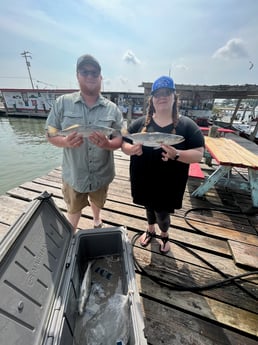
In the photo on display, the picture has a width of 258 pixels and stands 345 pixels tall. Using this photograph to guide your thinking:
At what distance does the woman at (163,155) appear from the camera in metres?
1.46

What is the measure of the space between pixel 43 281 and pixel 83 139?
1.22 m

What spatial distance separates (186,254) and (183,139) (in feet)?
4.70

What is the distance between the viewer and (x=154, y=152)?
1621 mm

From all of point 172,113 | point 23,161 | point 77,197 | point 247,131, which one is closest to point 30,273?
point 77,197

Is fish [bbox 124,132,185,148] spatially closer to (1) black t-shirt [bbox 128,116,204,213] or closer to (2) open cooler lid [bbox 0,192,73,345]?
(1) black t-shirt [bbox 128,116,204,213]

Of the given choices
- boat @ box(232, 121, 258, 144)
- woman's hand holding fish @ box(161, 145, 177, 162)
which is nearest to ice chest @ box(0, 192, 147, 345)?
woman's hand holding fish @ box(161, 145, 177, 162)

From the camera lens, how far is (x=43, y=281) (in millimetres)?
1075

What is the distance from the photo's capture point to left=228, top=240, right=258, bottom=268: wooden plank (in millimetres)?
1907

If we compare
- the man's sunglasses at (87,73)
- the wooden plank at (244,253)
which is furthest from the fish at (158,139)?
the wooden plank at (244,253)

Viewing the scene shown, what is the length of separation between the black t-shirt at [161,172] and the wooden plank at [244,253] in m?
1.06

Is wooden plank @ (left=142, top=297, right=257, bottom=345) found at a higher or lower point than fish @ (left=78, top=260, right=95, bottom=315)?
lower

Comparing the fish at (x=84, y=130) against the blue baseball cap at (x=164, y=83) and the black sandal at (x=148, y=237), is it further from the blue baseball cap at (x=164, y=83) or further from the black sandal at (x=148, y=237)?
the black sandal at (x=148, y=237)

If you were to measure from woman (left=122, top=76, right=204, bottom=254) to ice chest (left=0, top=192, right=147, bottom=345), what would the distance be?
542mm

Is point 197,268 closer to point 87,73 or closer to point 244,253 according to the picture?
point 244,253
